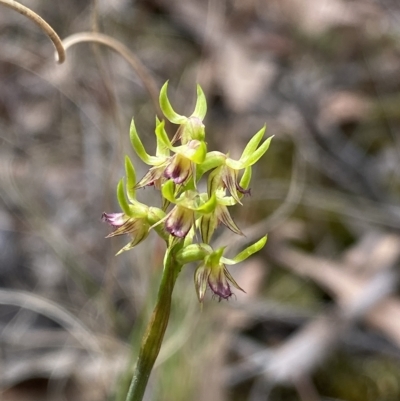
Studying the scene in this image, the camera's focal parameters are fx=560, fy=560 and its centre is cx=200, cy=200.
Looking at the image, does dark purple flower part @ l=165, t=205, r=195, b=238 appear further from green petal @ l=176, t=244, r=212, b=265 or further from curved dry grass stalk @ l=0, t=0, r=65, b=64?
curved dry grass stalk @ l=0, t=0, r=65, b=64

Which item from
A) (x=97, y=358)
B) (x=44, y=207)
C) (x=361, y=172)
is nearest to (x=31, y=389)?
(x=97, y=358)

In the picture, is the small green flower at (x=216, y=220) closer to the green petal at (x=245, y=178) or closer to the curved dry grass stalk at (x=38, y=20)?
the green petal at (x=245, y=178)

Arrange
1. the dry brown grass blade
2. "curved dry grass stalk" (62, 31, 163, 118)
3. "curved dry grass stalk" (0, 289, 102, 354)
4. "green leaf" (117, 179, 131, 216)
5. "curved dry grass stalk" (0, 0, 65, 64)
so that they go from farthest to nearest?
the dry brown grass blade, "curved dry grass stalk" (0, 289, 102, 354), "curved dry grass stalk" (62, 31, 163, 118), "curved dry grass stalk" (0, 0, 65, 64), "green leaf" (117, 179, 131, 216)

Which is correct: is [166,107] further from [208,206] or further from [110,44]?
[110,44]

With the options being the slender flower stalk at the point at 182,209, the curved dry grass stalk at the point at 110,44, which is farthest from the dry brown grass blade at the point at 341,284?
the slender flower stalk at the point at 182,209

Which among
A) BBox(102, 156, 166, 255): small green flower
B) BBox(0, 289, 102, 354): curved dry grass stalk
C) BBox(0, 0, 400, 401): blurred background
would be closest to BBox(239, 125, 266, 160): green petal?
BBox(102, 156, 166, 255): small green flower

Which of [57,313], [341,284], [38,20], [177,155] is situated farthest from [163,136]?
[341,284]
